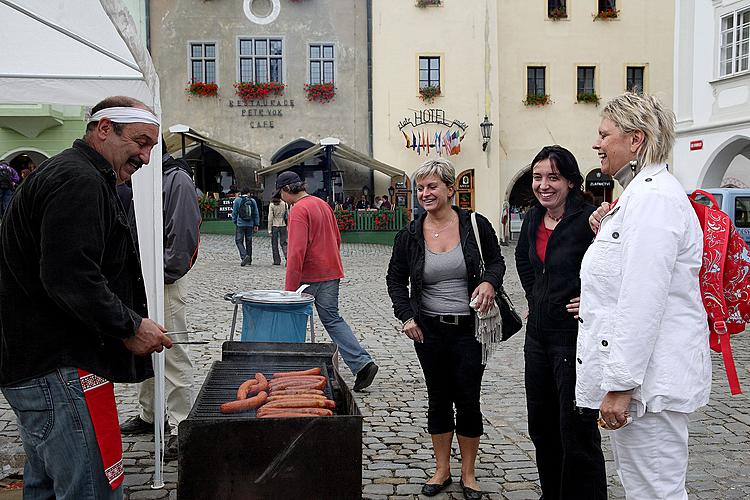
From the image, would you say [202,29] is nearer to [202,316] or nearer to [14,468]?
[202,316]

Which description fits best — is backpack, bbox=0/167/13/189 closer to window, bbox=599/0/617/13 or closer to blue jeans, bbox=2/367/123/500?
blue jeans, bbox=2/367/123/500

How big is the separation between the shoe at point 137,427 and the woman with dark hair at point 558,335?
2861 mm

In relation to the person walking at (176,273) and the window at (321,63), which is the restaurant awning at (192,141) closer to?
the window at (321,63)

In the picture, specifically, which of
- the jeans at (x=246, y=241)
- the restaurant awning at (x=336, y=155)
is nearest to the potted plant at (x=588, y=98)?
the restaurant awning at (x=336, y=155)

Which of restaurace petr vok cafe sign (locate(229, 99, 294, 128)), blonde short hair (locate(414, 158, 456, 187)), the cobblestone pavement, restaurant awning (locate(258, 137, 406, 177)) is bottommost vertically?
the cobblestone pavement

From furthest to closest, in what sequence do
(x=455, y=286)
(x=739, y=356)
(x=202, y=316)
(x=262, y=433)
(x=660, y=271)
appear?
1. (x=202, y=316)
2. (x=739, y=356)
3. (x=455, y=286)
4. (x=262, y=433)
5. (x=660, y=271)

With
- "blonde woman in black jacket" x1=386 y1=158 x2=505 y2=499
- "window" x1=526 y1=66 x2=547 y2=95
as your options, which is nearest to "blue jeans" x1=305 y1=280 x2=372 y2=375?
"blonde woman in black jacket" x1=386 y1=158 x2=505 y2=499

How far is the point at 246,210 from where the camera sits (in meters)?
18.7

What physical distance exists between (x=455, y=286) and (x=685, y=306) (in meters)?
2.03

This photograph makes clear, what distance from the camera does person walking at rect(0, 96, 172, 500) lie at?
2773 millimetres

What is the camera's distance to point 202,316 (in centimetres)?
1137

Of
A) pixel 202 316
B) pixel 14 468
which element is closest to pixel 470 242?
pixel 14 468

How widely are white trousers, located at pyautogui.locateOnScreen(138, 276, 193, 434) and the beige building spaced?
23651mm

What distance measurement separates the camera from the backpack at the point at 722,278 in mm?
2861
